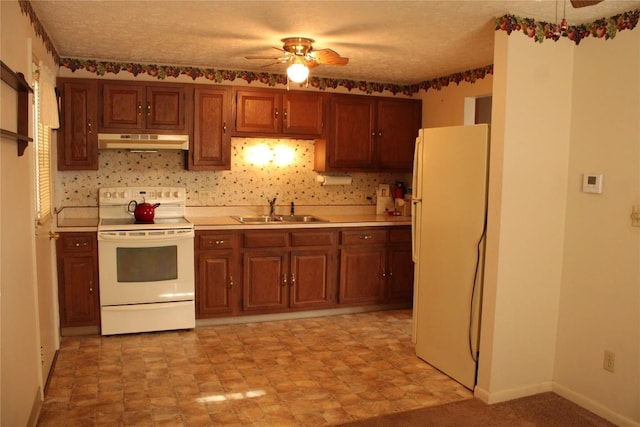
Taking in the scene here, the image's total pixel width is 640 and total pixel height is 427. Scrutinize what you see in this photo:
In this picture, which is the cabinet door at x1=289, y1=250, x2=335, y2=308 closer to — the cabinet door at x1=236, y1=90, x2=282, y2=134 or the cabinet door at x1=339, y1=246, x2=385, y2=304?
the cabinet door at x1=339, y1=246, x2=385, y2=304

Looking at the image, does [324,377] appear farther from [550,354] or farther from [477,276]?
[550,354]

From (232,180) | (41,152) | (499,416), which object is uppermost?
(41,152)

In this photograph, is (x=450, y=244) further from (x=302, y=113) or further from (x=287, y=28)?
(x=302, y=113)

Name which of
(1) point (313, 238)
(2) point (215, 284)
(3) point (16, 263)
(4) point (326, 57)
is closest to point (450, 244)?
(4) point (326, 57)

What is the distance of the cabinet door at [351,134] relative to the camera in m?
5.41

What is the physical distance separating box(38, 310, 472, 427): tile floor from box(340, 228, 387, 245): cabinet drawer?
83 cm

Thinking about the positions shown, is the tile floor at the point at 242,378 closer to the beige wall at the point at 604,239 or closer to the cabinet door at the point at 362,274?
the cabinet door at the point at 362,274

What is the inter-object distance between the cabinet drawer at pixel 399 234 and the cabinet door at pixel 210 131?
1741mm

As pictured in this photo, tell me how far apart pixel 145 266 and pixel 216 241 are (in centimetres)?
63

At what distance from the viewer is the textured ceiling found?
3066 mm

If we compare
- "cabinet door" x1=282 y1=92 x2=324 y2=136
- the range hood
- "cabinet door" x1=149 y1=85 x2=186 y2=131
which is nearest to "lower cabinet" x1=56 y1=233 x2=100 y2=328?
the range hood

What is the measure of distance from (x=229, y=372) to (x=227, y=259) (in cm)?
125

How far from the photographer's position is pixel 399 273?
5.39 m

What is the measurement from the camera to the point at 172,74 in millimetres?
4930
